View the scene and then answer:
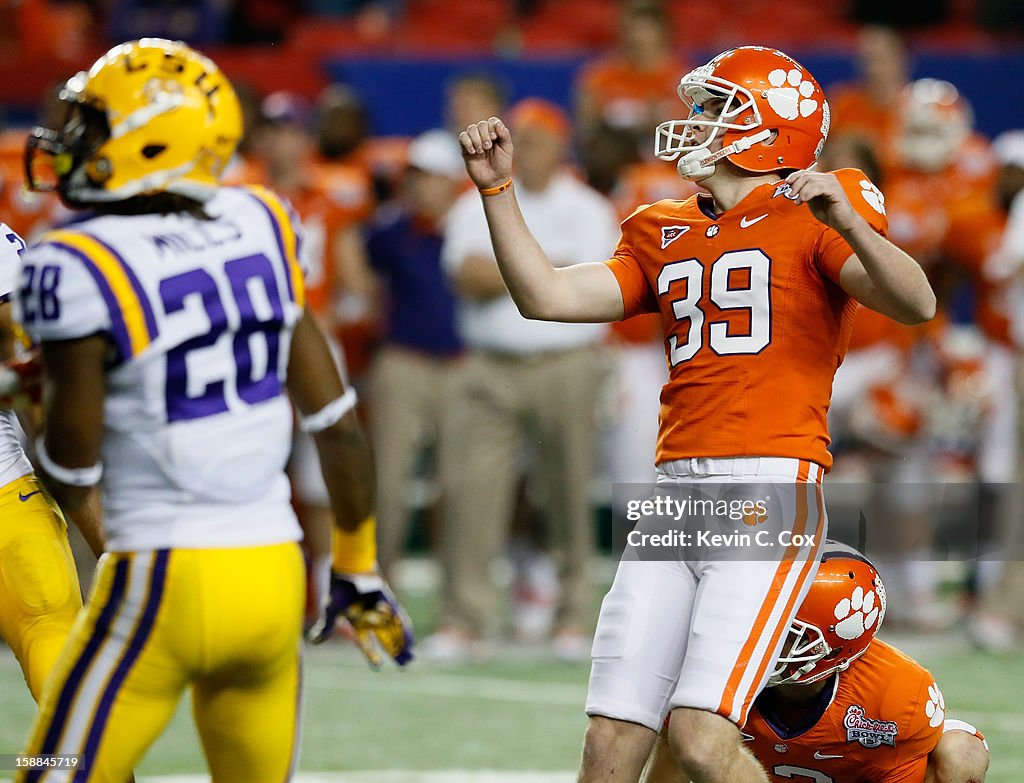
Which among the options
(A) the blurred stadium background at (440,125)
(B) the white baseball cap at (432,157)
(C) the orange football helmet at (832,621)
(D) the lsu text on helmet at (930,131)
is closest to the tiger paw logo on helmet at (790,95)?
(C) the orange football helmet at (832,621)

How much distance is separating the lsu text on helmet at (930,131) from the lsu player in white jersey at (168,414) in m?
5.73

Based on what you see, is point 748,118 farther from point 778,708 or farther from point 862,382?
point 862,382

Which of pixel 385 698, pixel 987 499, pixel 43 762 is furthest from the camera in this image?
pixel 987 499

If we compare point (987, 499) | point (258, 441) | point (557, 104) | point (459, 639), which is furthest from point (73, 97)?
point (557, 104)

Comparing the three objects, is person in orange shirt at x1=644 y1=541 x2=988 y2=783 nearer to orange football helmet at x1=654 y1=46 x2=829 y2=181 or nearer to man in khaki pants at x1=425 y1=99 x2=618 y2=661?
orange football helmet at x1=654 y1=46 x2=829 y2=181

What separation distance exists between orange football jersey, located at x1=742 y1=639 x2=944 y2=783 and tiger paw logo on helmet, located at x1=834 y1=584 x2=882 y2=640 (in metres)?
0.24

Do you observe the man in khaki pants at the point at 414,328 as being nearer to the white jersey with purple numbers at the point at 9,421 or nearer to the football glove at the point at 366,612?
the white jersey with purple numbers at the point at 9,421

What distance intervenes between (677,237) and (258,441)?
3.70ft

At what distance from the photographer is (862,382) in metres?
7.64

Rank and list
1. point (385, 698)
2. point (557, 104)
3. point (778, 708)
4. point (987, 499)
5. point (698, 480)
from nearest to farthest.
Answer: point (698, 480), point (778, 708), point (385, 698), point (987, 499), point (557, 104)

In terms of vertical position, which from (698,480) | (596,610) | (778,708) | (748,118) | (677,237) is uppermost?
(748,118)

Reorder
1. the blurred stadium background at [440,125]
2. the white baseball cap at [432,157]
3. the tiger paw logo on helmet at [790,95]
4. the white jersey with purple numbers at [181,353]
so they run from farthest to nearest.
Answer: the white baseball cap at [432,157]
the blurred stadium background at [440,125]
the tiger paw logo on helmet at [790,95]
the white jersey with purple numbers at [181,353]

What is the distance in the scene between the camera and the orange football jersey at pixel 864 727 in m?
3.82

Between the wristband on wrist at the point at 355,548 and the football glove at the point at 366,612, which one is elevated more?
the wristband on wrist at the point at 355,548
